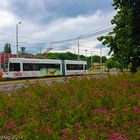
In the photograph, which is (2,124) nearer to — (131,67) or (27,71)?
(131,67)

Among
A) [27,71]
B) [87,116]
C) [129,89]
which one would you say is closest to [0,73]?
[27,71]

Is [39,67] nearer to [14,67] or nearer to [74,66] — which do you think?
[14,67]

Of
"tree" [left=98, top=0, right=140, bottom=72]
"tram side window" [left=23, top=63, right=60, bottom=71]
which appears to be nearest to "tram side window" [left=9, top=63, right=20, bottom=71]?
"tram side window" [left=23, top=63, right=60, bottom=71]

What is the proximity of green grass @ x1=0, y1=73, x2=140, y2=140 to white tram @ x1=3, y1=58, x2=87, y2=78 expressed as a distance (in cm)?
3534

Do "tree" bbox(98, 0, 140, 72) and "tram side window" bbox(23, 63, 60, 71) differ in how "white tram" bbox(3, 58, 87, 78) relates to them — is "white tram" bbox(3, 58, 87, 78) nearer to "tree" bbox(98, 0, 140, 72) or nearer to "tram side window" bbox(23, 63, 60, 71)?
"tram side window" bbox(23, 63, 60, 71)

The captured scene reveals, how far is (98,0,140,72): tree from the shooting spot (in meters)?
17.4

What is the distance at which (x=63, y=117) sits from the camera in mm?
8164

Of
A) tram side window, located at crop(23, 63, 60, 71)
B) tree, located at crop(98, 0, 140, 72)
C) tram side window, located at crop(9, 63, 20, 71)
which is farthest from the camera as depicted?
tram side window, located at crop(23, 63, 60, 71)

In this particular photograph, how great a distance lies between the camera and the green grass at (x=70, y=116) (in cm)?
646

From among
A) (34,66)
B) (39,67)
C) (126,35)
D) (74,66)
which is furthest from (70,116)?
(74,66)

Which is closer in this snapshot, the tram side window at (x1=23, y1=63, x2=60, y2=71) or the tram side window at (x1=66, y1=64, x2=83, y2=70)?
the tram side window at (x1=23, y1=63, x2=60, y2=71)

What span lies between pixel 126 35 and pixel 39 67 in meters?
34.0

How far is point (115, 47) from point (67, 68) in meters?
39.1

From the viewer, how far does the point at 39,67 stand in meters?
52.3
